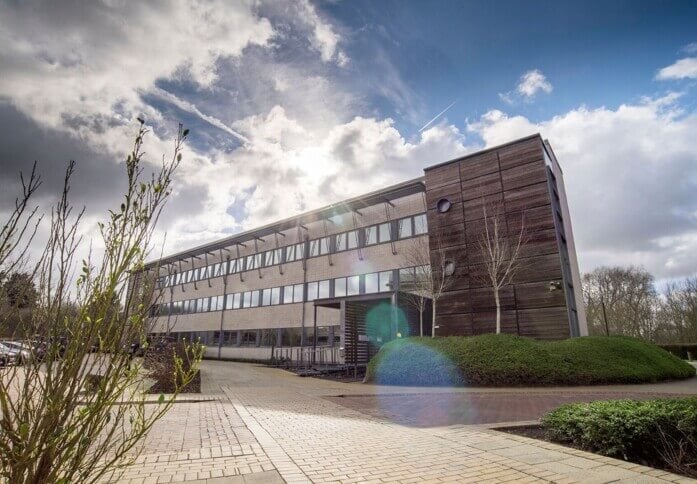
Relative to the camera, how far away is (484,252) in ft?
57.2

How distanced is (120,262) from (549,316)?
16334 mm

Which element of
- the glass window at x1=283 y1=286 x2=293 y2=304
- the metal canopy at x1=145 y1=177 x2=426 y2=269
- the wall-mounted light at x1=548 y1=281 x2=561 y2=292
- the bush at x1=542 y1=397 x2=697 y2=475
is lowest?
the bush at x1=542 y1=397 x2=697 y2=475

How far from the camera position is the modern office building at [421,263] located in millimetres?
16438

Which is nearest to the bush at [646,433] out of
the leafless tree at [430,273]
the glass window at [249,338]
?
the leafless tree at [430,273]

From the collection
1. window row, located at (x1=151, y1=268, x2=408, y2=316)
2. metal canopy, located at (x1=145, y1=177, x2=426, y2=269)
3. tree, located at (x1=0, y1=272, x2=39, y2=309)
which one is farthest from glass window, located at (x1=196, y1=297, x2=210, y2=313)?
tree, located at (x1=0, y1=272, x2=39, y2=309)

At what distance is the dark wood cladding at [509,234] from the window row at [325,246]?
2.52 m

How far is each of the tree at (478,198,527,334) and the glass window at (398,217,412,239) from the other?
4.86 metres

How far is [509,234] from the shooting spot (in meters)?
17.3

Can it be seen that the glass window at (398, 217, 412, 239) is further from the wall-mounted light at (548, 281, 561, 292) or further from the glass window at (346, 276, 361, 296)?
the wall-mounted light at (548, 281, 561, 292)

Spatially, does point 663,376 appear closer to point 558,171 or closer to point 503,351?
point 503,351

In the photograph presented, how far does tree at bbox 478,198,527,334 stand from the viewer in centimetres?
1638

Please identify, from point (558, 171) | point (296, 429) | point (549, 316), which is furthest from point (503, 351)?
point (558, 171)

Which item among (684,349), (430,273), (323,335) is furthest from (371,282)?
(684,349)

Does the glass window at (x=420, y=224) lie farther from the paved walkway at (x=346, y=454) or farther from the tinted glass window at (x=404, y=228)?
the paved walkway at (x=346, y=454)
